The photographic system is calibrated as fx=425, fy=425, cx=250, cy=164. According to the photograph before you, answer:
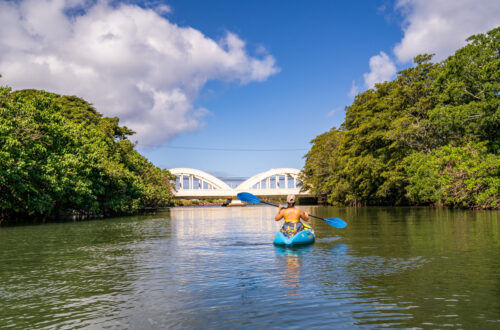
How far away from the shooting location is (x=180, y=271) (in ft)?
31.4

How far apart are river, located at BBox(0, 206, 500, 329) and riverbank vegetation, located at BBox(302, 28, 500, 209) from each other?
18075 mm

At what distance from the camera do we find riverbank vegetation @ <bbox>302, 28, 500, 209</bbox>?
95.3 feet

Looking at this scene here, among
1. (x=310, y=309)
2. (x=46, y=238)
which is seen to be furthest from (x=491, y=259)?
(x=46, y=238)

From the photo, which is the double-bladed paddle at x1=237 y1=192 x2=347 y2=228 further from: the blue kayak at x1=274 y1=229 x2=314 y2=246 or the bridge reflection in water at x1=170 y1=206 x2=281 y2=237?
the blue kayak at x1=274 y1=229 x2=314 y2=246

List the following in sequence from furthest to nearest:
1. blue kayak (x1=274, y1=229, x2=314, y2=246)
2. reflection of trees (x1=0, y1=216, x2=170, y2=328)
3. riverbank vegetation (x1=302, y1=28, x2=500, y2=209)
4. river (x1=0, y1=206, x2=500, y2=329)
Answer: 1. riverbank vegetation (x1=302, y1=28, x2=500, y2=209)
2. blue kayak (x1=274, y1=229, x2=314, y2=246)
3. reflection of trees (x1=0, y1=216, x2=170, y2=328)
4. river (x1=0, y1=206, x2=500, y2=329)

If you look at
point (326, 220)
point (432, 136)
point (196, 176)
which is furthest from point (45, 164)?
point (196, 176)

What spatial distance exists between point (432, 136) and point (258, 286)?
34.0 meters

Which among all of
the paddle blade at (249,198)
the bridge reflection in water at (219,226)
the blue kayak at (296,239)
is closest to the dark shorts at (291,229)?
the blue kayak at (296,239)

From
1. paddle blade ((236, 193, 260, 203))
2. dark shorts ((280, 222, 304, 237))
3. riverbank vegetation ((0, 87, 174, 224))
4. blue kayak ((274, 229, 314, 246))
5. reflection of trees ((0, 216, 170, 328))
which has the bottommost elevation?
reflection of trees ((0, 216, 170, 328))

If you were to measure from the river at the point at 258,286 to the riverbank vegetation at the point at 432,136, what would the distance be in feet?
59.3

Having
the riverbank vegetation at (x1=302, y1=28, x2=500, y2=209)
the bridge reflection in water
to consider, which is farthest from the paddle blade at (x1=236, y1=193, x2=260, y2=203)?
the riverbank vegetation at (x1=302, y1=28, x2=500, y2=209)

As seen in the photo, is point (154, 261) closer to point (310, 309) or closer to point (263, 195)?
point (310, 309)

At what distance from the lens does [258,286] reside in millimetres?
7789

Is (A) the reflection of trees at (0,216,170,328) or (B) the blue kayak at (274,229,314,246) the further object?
(B) the blue kayak at (274,229,314,246)
